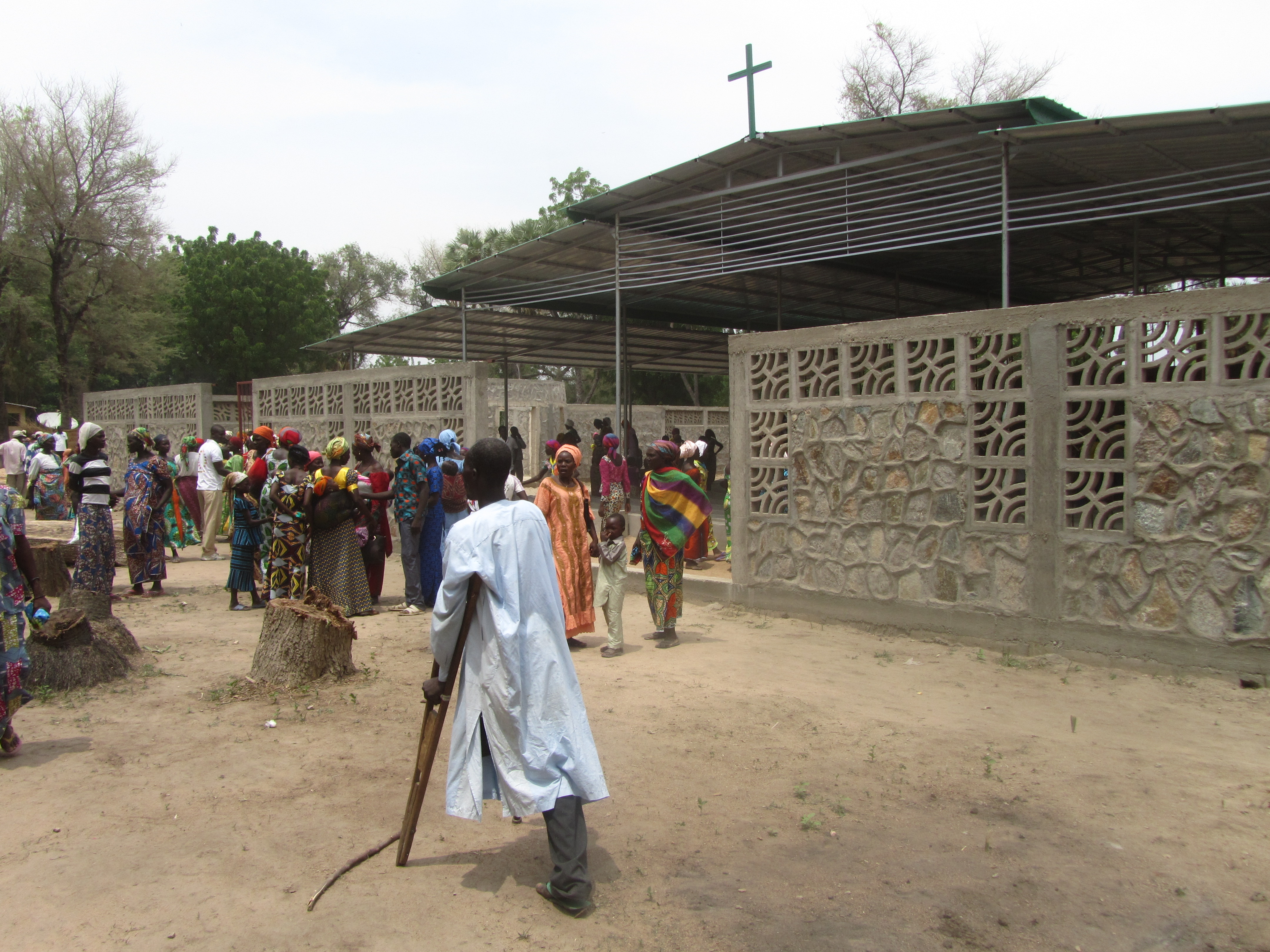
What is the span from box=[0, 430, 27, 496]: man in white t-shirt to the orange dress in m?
13.6

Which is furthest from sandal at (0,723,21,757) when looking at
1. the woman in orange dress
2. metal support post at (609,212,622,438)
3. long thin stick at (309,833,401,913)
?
metal support post at (609,212,622,438)

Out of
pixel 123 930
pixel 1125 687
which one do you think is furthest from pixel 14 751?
pixel 1125 687

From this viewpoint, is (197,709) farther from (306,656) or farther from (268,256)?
(268,256)

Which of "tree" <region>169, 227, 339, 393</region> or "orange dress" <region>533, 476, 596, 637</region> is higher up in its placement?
"tree" <region>169, 227, 339, 393</region>

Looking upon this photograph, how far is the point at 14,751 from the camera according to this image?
4.72 m

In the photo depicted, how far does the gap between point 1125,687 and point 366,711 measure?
4.66 metres

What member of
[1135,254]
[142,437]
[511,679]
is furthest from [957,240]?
[142,437]

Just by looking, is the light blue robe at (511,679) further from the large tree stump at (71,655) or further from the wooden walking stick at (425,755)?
the large tree stump at (71,655)

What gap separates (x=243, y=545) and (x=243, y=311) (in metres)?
27.8

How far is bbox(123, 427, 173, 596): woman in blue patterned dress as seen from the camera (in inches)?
357

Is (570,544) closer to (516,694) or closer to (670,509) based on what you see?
(670,509)

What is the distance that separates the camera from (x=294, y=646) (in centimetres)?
598

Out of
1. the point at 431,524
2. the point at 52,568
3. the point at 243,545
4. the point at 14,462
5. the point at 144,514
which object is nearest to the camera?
the point at 431,524

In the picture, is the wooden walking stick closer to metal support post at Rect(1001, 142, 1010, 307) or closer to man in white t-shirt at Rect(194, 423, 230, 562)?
metal support post at Rect(1001, 142, 1010, 307)
